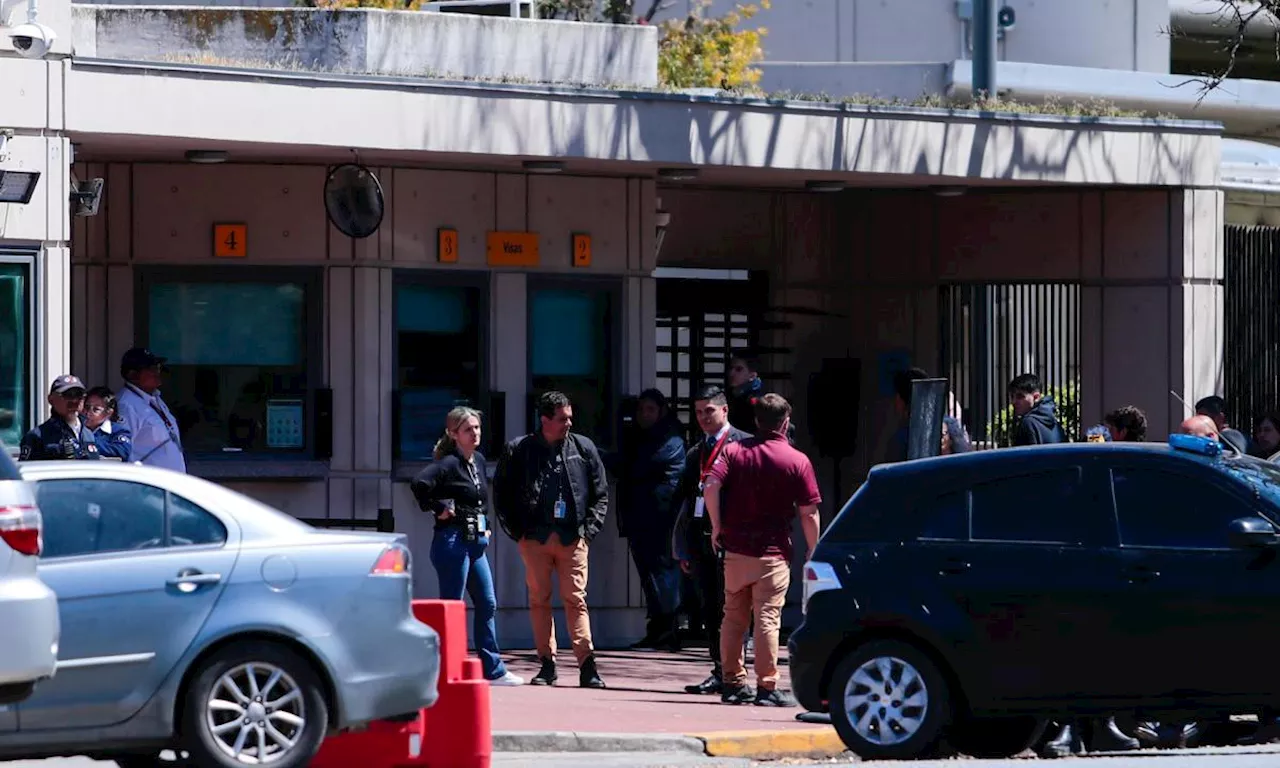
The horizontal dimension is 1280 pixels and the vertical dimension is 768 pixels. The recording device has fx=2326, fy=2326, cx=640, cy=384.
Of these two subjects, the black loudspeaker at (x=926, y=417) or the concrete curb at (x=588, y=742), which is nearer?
the concrete curb at (x=588, y=742)

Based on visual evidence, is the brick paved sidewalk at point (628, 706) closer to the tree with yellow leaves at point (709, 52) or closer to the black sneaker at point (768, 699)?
the black sneaker at point (768, 699)

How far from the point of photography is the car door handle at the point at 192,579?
32.1 feet

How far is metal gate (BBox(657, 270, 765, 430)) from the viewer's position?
2031 cm

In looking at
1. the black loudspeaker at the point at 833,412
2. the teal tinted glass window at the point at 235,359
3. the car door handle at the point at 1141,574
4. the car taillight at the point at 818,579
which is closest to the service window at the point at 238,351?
the teal tinted glass window at the point at 235,359

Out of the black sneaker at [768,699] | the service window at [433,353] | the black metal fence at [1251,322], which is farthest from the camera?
the black metal fence at [1251,322]

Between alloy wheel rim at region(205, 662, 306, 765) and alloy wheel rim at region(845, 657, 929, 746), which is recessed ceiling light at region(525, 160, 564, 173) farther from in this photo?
alloy wheel rim at region(205, 662, 306, 765)

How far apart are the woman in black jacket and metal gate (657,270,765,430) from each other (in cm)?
634

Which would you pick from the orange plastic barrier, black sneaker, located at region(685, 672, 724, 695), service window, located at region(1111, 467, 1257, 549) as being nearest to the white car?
the orange plastic barrier

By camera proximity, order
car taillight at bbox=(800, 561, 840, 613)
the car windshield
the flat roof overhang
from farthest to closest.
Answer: the flat roof overhang < car taillight at bbox=(800, 561, 840, 613) < the car windshield

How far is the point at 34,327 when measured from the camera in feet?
45.6

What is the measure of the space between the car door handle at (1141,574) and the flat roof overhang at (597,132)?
6.31 metres

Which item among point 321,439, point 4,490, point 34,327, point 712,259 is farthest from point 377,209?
point 4,490

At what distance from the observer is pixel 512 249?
16.9m

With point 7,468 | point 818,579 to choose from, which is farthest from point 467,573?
point 7,468
